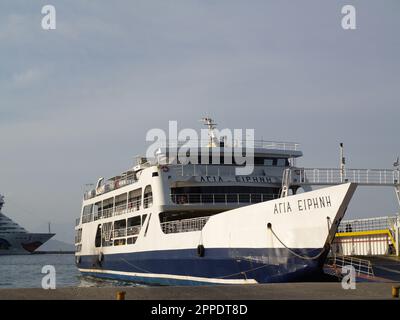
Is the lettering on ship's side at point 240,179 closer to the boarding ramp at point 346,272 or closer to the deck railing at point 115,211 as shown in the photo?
the deck railing at point 115,211

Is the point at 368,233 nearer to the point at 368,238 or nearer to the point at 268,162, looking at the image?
the point at 368,238

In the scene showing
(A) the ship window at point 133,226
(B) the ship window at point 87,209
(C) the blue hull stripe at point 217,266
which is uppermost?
(B) the ship window at point 87,209

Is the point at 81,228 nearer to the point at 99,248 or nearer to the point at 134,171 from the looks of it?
the point at 99,248

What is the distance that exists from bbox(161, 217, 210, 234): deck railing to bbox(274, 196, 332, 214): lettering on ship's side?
4.83 meters

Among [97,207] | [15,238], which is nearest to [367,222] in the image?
[97,207]

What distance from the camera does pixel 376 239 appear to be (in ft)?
88.6

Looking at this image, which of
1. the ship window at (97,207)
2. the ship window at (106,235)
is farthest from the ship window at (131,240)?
the ship window at (97,207)

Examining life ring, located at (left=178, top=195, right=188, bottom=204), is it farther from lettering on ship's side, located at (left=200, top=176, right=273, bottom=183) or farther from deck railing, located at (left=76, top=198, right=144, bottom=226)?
deck railing, located at (left=76, top=198, right=144, bottom=226)

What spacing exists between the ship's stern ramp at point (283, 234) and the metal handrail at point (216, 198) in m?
5.19

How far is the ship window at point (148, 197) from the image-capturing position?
27797mm
